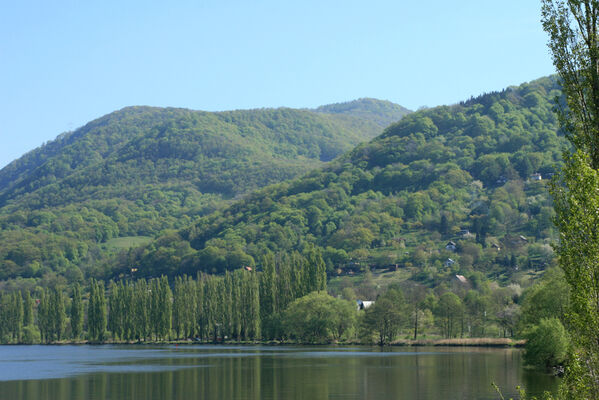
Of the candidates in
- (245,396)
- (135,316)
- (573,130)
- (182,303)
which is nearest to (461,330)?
(182,303)

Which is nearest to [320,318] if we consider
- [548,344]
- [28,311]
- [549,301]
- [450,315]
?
[450,315]

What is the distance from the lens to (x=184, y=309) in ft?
538

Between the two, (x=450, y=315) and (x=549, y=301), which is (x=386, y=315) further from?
(x=549, y=301)

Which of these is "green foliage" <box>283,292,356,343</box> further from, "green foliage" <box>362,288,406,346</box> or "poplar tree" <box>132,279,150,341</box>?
"poplar tree" <box>132,279,150,341</box>

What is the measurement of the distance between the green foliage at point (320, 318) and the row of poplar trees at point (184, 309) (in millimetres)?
5413

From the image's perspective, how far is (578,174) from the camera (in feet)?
70.7

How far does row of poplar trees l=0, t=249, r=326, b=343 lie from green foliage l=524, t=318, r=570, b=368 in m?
80.4

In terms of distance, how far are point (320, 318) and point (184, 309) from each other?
134ft

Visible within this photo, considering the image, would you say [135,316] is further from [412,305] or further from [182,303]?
[412,305]

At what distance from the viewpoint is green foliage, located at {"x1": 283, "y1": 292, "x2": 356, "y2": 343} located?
136 meters

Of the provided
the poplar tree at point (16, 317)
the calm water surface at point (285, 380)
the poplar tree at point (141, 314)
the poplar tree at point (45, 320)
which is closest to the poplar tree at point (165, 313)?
the poplar tree at point (141, 314)

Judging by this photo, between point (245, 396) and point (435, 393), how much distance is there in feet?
43.9

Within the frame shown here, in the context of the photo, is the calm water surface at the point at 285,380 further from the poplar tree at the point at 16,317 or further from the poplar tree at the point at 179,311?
the poplar tree at the point at 16,317

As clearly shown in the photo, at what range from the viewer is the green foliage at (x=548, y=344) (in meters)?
66.1
